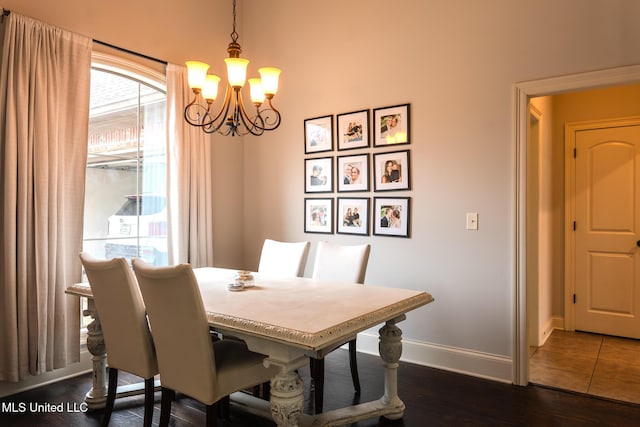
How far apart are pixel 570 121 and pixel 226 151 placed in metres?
3.43

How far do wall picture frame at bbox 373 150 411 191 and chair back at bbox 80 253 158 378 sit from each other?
2104mm

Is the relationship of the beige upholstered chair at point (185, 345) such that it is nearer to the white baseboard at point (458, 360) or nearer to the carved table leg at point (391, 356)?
the carved table leg at point (391, 356)

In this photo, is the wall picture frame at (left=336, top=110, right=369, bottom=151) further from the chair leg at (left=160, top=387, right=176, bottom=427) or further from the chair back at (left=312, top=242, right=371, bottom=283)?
the chair leg at (left=160, top=387, right=176, bottom=427)

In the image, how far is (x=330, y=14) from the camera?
3.88 m

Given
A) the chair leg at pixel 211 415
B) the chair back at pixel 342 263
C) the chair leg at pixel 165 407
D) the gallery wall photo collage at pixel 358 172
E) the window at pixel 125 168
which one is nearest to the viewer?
the chair leg at pixel 211 415

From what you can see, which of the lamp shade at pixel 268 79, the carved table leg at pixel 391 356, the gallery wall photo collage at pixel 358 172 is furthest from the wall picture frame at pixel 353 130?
the carved table leg at pixel 391 356

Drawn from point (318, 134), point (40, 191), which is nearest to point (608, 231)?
point (318, 134)

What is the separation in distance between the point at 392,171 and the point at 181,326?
7.20ft

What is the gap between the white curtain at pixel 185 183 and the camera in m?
3.73

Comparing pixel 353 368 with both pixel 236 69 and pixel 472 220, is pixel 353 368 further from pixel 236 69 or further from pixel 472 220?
pixel 236 69

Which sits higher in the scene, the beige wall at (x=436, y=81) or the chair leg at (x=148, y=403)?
the beige wall at (x=436, y=81)

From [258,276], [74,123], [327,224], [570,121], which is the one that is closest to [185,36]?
[74,123]

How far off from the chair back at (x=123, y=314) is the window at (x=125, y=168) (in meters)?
1.29

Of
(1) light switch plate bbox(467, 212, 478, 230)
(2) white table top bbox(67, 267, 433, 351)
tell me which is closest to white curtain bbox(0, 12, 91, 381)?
(2) white table top bbox(67, 267, 433, 351)
